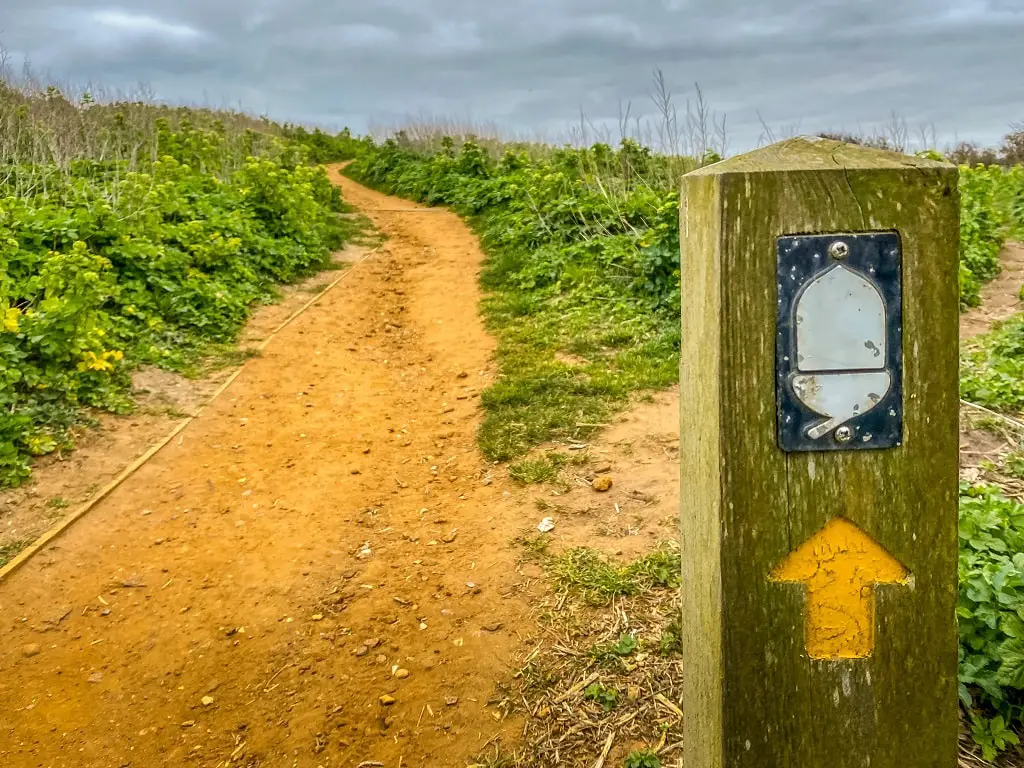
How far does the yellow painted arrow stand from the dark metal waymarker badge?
165 mm

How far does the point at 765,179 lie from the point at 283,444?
4577 millimetres

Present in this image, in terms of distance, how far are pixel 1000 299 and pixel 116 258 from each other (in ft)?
27.6

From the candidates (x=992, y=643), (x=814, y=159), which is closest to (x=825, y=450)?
(x=814, y=159)

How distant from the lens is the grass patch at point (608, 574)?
316 cm

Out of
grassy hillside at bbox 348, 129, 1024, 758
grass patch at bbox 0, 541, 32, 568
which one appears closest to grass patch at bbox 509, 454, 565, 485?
grassy hillside at bbox 348, 129, 1024, 758

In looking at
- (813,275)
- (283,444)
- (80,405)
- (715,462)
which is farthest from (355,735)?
(80,405)

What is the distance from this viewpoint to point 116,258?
7.00 meters

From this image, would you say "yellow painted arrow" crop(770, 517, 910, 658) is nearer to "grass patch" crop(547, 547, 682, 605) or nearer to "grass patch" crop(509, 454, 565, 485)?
"grass patch" crop(547, 547, 682, 605)

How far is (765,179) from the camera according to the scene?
1132 millimetres

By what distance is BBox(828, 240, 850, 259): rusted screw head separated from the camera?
3.70 ft

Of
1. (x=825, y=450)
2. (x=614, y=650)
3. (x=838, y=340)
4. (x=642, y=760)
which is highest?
(x=838, y=340)

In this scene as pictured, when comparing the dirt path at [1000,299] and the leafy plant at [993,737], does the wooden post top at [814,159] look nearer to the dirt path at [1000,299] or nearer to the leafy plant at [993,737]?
the leafy plant at [993,737]

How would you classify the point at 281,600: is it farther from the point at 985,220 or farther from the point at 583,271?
the point at 985,220

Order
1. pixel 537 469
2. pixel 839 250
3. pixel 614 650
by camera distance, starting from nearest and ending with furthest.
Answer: pixel 839 250
pixel 614 650
pixel 537 469
